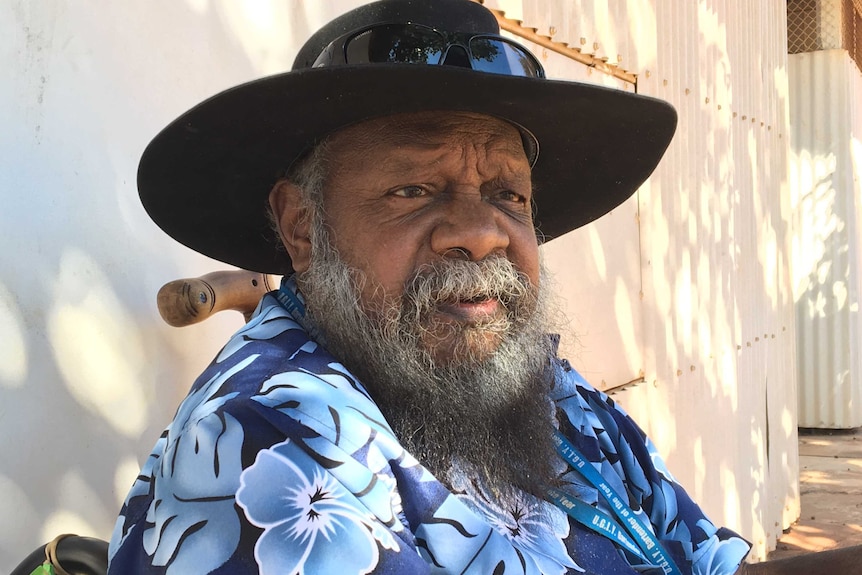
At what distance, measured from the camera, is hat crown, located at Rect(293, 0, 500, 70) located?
1791mm

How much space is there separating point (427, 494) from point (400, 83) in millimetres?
798

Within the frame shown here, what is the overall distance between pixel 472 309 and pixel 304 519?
2.24 ft

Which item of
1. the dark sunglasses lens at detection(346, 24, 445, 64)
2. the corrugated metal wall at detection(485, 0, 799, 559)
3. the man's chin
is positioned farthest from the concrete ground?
the dark sunglasses lens at detection(346, 24, 445, 64)

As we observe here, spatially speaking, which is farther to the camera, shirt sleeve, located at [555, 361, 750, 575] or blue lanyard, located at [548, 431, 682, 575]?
shirt sleeve, located at [555, 361, 750, 575]

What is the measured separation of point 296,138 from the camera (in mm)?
1875

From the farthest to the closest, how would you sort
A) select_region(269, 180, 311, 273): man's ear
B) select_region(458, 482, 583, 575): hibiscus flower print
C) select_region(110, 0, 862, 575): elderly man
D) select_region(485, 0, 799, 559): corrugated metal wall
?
select_region(485, 0, 799, 559): corrugated metal wall → select_region(269, 180, 311, 273): man's ear → select_region(458, 482, 583, 575): hibiscus flower print → select_region(110, 0, 862, 575): elderly man

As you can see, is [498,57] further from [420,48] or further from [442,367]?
[442,367]

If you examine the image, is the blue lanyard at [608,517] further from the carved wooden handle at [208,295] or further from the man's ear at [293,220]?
the carved wooden handle at [208,295]

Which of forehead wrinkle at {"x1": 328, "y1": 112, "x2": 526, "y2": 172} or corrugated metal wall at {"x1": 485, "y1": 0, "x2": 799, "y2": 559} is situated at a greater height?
forehead wrinkle at {"x1": 328, "y1": 112, "x2": 526, "y2": 172}

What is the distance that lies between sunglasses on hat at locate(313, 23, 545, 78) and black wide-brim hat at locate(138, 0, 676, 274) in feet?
0.11

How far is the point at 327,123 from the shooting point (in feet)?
5.98

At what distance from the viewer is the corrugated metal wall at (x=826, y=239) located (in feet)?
32.8

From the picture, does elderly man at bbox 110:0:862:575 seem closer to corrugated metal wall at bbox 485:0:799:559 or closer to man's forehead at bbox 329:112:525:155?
man's forehead at bbox 329:112:525:155

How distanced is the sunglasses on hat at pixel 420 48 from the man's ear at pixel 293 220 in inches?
13.2
